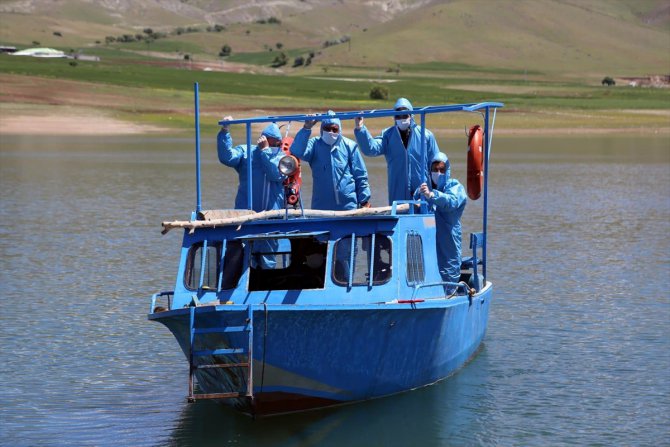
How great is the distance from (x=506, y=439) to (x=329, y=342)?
7.28 ft

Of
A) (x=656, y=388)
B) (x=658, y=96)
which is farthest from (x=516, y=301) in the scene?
(x=658, y=96)

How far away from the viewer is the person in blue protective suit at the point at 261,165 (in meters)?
15.7

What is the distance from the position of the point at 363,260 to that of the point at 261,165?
251 centimetres

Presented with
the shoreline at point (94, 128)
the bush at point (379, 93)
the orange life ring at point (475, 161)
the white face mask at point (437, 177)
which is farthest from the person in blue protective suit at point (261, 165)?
the bush at point (379, 93)

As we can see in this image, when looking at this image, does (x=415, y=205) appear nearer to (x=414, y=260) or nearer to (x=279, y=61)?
(x=414, y=260)

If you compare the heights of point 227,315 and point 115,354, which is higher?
point 227,315

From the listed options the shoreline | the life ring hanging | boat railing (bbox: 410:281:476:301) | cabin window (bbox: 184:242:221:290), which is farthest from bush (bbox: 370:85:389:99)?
cabin window (bbox: 184:242:221:290)

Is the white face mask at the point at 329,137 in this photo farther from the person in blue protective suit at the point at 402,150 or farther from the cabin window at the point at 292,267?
the cabin window at the point at 292,267

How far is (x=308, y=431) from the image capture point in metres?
13.9

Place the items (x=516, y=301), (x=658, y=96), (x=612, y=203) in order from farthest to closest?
1. (x=658, y=96)
2. (x=612, y=203)
3. (x=516, y=301)

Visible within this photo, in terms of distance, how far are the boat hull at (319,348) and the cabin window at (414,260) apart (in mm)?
404

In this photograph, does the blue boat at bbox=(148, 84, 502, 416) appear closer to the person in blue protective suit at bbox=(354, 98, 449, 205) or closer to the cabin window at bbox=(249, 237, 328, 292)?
the cabin window at bbox=(249, 237, 328, 292)

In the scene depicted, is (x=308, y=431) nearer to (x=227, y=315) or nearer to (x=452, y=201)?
(x=227, y=315)

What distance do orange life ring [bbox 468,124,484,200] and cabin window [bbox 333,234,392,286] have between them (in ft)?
6.89
